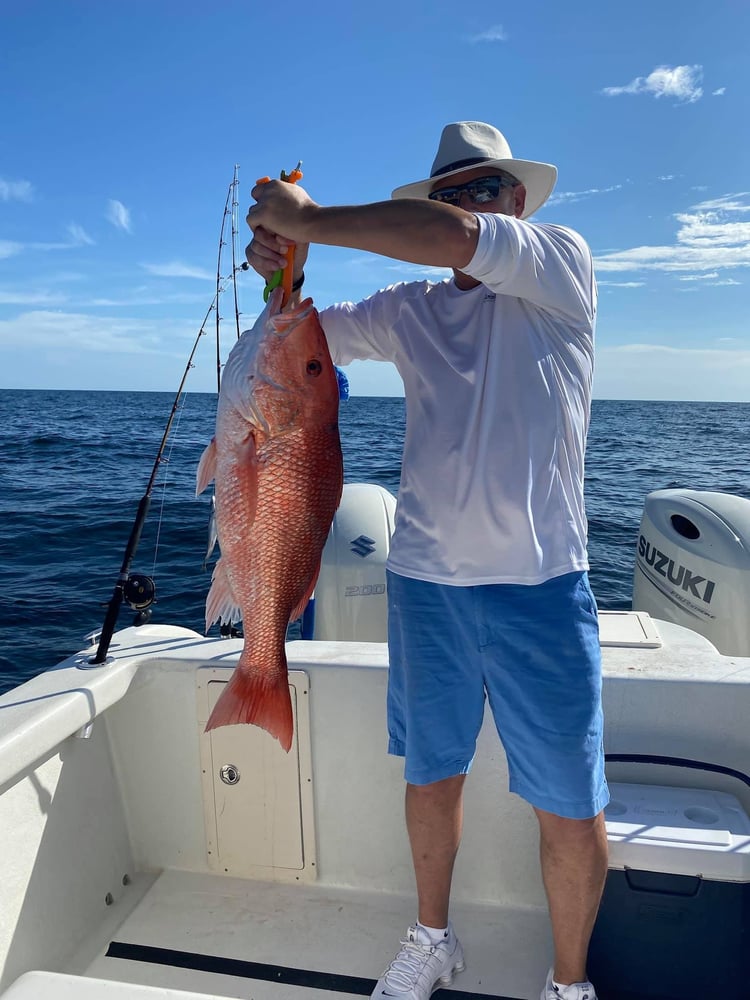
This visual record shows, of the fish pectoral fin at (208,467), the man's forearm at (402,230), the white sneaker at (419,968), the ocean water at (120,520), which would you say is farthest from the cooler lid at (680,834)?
the ocean water at (120,520)

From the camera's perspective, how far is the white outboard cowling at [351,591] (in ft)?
12.9

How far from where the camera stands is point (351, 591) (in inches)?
156

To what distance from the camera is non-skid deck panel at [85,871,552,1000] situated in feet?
7.50

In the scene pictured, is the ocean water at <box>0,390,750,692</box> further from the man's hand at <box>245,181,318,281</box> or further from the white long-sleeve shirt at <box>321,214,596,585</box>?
the man's hand at <box>245,181,318,281</box>

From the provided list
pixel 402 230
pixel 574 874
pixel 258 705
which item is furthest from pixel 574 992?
pixel 402 230

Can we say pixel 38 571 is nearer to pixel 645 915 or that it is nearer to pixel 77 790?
pixel 77 790

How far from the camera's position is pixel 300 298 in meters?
1.85

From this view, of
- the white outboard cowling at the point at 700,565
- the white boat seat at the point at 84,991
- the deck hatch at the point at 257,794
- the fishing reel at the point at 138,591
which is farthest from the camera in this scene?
the white outboard cowling at the point at 700,565

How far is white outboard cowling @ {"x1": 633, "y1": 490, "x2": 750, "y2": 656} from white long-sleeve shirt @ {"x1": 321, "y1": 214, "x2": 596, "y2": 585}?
2.82m

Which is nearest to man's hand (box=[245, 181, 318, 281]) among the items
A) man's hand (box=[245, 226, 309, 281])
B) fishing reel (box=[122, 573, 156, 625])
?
man's hand (box=[245, 226, 309, 281])

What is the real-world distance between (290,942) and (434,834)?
2.52ft

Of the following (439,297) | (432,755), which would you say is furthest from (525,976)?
(439,297)

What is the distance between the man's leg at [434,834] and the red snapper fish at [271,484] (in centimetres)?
59

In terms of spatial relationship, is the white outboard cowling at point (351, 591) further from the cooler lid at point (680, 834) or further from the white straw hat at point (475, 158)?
the white straw hat at point (475, 158)
